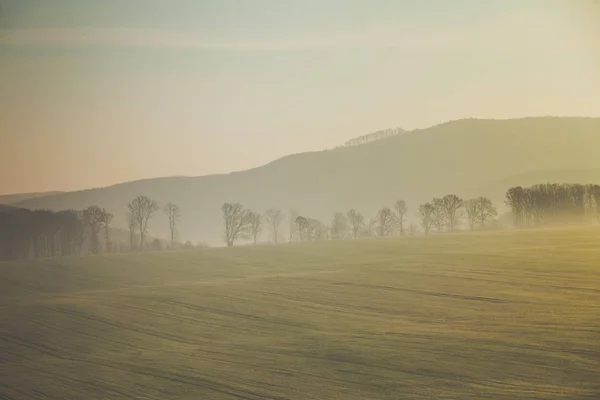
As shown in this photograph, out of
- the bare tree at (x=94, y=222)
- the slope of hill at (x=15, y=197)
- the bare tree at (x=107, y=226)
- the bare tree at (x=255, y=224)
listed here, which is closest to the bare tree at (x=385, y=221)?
the bare tree at (x=255, y=224)

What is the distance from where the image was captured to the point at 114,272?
15.1 metres

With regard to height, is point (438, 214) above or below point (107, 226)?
below

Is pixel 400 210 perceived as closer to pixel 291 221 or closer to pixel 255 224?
pixel 291 221

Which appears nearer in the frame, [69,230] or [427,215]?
[69,230]

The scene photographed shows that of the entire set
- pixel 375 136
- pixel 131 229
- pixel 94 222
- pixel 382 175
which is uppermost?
pixel 375 136

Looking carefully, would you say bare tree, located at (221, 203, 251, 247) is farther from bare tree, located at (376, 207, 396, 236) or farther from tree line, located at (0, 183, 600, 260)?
bare tree, located at (376, 207, 396, 236)

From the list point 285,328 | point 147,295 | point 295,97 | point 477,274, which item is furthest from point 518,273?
point 147,295

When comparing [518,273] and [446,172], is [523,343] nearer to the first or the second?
[518,273]

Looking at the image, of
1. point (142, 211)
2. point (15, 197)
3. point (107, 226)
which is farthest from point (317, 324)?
point (15, 197)

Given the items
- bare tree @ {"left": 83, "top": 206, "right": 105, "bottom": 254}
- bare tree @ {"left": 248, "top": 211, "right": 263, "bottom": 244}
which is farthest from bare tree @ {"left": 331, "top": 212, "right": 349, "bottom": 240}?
bare tree @ {"left": 83, "top": 206, "right": 105, "bottom": 254}

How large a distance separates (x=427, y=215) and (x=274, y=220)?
402 cm

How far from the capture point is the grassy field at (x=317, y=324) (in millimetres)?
10039

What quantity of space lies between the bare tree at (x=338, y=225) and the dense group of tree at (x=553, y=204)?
4.25 metres

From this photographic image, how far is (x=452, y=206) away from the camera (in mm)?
17109
